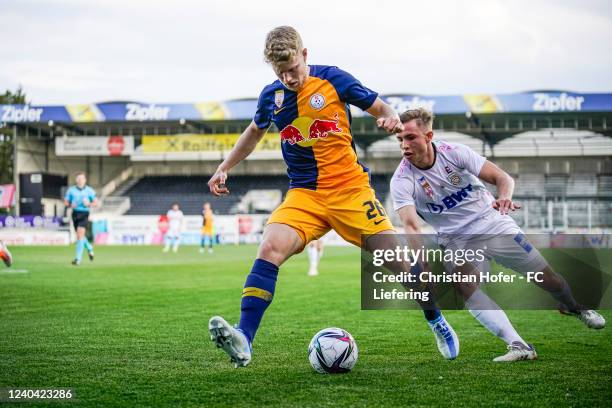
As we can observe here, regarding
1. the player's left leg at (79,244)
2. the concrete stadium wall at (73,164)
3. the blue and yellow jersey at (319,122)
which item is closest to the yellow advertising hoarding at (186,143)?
the concrete stadium wall at (73,164)

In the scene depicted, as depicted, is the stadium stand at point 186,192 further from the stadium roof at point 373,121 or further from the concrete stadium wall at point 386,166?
the stadium roof at point 373,121

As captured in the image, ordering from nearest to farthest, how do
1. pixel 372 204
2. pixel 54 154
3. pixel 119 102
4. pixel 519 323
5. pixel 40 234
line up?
pixel 372 204
pixel 519 323
pixel 40 234
pixel 119 102
pixel 54 154

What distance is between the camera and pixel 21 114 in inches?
1890

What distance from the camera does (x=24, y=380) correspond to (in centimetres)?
501

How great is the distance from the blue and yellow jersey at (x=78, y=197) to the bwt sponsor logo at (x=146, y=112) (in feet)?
89.3

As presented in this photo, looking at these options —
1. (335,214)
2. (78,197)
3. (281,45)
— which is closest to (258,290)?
(335,214)

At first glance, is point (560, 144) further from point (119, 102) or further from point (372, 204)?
point (372, 204)

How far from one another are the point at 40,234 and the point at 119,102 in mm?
10577

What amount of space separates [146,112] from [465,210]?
4243 cm

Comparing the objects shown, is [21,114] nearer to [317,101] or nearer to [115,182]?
[115,182]

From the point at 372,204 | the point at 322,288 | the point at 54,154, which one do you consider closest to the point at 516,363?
the point at 372,204

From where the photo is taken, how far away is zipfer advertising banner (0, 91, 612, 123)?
42125mm

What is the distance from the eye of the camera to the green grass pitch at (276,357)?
4.59 metres

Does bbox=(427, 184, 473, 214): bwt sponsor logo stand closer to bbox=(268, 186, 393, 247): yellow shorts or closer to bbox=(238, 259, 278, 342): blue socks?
bbox=(268, 186, 393, 247): yellow shorts
